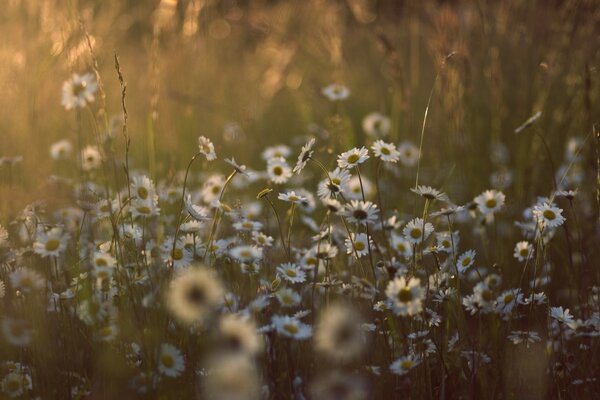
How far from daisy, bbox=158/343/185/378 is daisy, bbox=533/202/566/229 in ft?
2.61

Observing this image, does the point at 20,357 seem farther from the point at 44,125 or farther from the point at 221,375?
the point at 44,125

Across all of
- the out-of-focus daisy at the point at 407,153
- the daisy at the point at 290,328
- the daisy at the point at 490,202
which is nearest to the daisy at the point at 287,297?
the daisy at the point at 290,328

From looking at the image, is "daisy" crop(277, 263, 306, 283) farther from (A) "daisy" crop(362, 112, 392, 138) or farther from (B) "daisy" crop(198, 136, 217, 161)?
(A) "daisy" crop(362, 112, 392, 138)

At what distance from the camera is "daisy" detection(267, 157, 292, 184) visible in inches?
71.8

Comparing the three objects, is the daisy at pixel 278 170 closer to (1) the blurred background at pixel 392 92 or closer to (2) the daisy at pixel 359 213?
(1) the blurred background at pixel 392 92

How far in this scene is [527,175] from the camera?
2713mm

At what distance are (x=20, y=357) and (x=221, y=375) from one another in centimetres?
63

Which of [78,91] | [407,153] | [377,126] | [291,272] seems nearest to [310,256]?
[291,272]

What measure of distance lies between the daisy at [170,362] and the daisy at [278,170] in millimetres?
671

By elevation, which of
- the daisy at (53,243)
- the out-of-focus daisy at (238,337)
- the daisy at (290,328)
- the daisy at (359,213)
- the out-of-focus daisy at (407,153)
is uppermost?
the out-of-focus daisy at (407,153)

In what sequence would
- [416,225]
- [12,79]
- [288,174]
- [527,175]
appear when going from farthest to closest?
1. [527,175]
2. [12,79]
3. [288,174]
4. [416,225]

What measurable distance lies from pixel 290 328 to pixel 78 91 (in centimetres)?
91

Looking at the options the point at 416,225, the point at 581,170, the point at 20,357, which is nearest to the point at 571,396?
the point at 416,225

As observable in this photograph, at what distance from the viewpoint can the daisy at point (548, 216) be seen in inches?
58.9
